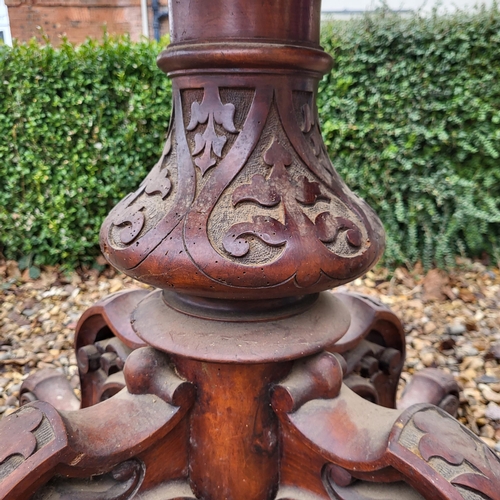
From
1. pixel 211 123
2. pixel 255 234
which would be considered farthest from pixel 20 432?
pixel 211 123

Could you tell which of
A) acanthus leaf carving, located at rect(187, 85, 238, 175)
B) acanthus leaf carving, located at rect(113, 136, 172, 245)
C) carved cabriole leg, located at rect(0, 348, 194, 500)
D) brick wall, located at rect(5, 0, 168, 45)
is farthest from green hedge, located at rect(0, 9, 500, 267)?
carved cabriole leg, located at rect(0, 348, 194, 500)

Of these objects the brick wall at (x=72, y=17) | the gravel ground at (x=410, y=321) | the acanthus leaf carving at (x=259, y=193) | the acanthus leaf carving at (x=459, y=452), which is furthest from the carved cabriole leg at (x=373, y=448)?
the brick wall at (x=72, y=17)

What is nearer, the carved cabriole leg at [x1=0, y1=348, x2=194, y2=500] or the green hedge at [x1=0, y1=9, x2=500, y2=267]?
the carved cabriole leg at [x1=0, y1=348, x2=194, y2=500]

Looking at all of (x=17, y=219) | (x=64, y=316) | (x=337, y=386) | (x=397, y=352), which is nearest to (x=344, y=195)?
(x=337, y=386)

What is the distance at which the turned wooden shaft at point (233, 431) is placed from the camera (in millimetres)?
995

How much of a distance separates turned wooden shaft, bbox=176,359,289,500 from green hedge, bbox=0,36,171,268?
289 cm

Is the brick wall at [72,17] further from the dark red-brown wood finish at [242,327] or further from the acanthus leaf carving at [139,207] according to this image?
the dark red-brown wood finish at [242,327]

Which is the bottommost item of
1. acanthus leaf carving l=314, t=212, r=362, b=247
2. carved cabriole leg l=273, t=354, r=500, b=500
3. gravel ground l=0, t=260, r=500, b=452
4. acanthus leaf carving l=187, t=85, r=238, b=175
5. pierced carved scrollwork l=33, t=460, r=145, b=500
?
gravel ground l=0, t=260, r=500, b=452

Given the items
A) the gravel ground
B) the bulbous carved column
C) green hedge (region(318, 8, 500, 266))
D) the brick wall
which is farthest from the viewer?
the brick wall

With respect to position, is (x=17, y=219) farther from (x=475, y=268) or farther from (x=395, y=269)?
(x=475, y=268)

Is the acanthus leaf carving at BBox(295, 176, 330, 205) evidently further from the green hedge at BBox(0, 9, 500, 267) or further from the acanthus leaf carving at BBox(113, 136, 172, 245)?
the green hedge at BBox(0, 9, 500, 267)

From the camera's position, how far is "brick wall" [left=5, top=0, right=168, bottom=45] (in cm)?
457

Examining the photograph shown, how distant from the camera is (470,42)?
3.33 meters

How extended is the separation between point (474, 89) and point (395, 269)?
1.41 metres
